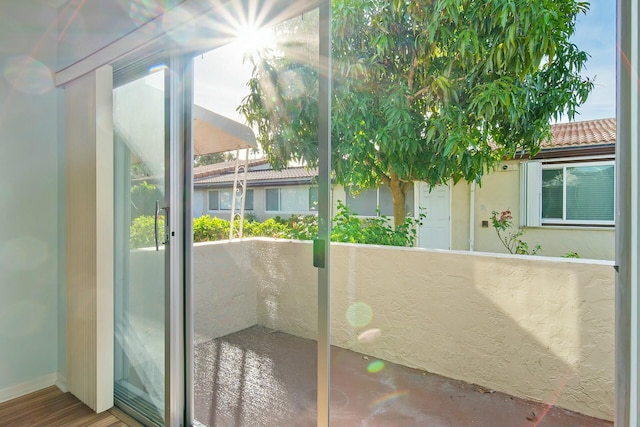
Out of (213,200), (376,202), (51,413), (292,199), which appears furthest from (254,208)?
(51,413)

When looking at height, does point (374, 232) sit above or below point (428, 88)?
below

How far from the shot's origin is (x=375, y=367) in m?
2.68

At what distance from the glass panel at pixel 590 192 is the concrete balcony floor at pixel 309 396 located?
3.83ft

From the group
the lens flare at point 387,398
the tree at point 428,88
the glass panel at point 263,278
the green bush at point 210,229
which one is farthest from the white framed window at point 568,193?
the green bush at point 210,229

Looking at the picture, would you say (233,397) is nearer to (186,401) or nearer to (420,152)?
(186,401)

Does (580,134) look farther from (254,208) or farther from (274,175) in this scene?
(254,208)

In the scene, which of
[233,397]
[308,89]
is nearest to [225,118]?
[308,89]

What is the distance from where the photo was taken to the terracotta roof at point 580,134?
1.73 metres

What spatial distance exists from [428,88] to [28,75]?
271 cm

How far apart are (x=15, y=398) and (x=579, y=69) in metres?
3.79

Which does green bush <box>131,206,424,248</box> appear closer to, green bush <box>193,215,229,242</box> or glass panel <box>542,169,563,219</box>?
green bush <box>193,215,229,242</box>

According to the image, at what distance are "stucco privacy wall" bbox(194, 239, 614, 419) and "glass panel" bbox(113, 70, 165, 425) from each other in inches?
13.4

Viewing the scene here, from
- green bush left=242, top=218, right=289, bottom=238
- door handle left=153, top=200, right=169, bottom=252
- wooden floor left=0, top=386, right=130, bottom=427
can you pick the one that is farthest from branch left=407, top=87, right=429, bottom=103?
wooden floor left=0, top=386, right=130, bottom=427

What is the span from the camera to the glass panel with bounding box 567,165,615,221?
183 cm
